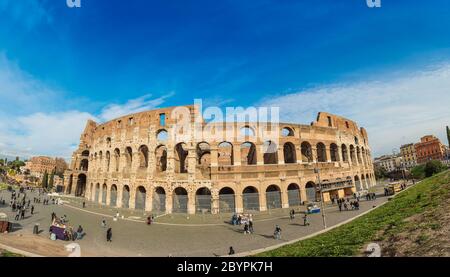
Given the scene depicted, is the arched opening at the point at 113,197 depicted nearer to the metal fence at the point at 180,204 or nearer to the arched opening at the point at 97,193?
the arched opening at the point at 97,193

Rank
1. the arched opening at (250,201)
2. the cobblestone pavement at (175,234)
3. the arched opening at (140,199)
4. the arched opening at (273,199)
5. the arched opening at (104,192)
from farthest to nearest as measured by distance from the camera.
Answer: the arched opening at (104,192) → the arched opening at (140,199) → the arched opening at (273,199) → the arched opening at (250,201) → the cobblestone pavement at (175,234)

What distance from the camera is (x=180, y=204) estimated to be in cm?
2600

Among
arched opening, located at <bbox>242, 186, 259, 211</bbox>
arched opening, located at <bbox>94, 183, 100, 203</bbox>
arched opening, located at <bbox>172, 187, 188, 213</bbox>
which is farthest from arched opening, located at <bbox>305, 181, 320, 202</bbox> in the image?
arched opening, located at <bbox>94, 183, 100, 203</bbox>

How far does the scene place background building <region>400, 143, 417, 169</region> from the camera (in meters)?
83.6

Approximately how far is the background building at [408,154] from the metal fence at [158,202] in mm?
93364

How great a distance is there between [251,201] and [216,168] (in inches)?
216

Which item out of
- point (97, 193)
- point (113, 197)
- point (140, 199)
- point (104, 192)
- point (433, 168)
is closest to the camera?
point (140, 199)

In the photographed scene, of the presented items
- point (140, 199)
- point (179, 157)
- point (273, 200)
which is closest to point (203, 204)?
point (273, 200)

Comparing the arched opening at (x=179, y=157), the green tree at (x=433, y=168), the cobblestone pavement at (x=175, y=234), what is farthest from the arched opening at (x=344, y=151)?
the arched opening at (x=179, y=157)

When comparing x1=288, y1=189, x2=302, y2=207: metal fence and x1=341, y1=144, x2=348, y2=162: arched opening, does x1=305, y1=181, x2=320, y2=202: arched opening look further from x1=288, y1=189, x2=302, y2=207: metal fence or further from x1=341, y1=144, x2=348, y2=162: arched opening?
x1=341, y1=144, x2=348, y2=162: arched opening

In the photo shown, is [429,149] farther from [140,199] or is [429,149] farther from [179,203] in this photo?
[140,199]

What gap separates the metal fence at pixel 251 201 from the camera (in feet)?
84.1
